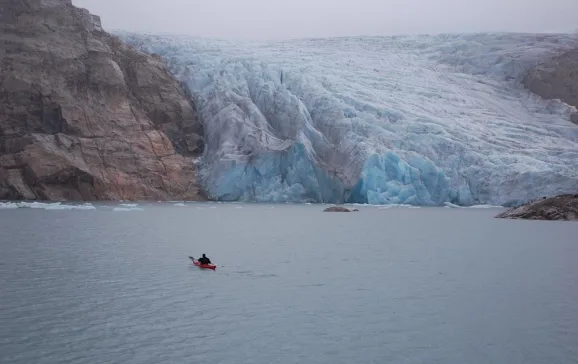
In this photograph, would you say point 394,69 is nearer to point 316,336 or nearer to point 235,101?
point 235,101

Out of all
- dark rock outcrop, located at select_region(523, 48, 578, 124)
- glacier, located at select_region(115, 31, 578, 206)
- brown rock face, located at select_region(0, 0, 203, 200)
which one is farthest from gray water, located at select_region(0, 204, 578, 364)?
dark rock outcrop, located at select_region(523, 48, 578, 124)

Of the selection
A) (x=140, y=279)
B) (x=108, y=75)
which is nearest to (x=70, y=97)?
(x=108, y=75)

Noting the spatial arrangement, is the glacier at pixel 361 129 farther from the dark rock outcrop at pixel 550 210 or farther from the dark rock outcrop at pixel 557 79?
the dark rock outcrop at pixel 550 210

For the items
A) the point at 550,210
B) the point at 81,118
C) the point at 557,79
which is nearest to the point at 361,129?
the point at 550,210

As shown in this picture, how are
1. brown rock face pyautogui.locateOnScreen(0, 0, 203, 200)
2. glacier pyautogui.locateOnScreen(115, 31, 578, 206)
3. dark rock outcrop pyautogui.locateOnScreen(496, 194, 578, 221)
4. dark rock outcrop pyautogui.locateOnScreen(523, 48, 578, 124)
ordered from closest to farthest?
1. dark rock outcrop pyautogui.locateOnScreen(496, 194, 578, 221)
2. brown rock face pyautogui.locateOnScreen(0, 0, 203, 200)
3. glacier pyautogui.locateOnScreen(115, 31, 578, 206)
4. dark rock outcrop pyautogui.locateOnScreen(523, 48, 578, 124)

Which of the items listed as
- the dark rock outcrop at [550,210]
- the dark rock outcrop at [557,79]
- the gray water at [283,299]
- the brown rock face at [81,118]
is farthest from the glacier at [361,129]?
the gray water at [283,299]

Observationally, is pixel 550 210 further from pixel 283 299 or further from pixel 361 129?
pixel 283 299

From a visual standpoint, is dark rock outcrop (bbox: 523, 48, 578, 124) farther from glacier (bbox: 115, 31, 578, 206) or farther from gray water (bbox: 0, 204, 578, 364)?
gray water (bbox: 0, 204, 578, 364)
